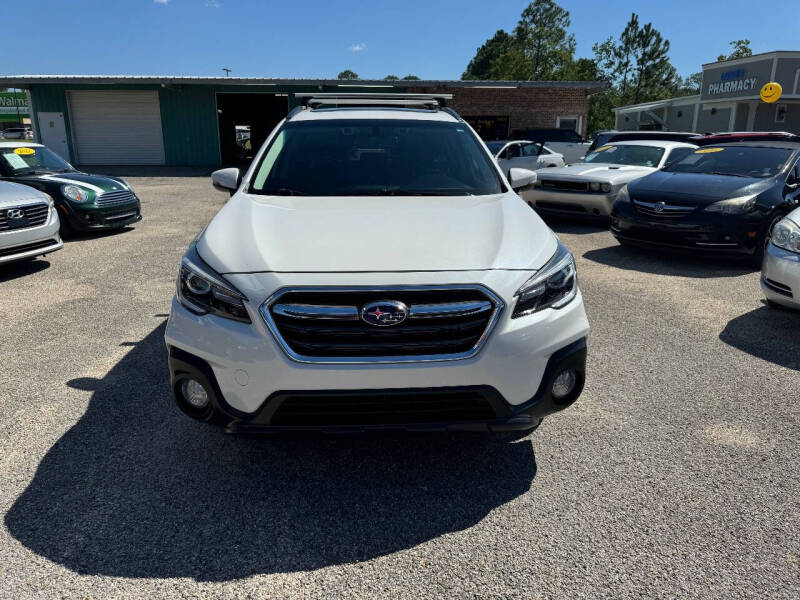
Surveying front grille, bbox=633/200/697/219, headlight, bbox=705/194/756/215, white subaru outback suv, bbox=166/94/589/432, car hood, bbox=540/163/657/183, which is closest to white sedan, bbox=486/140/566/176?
car hood, bbox=540/163/657/183

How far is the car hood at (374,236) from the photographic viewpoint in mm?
2578

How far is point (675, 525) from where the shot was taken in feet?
Result: 8.43

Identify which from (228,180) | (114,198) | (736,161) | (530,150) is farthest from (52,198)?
(530,150)

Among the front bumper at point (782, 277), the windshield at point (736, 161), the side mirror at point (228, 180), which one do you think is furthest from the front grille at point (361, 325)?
the windshield at point (736, 161)

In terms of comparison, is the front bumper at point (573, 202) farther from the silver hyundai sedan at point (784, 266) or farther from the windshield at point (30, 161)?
the windshield at point (30, 161)

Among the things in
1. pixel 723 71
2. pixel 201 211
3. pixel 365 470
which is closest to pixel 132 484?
pixel 365 470

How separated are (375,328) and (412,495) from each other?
0.86 metres

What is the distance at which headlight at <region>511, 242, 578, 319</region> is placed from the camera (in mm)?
2559

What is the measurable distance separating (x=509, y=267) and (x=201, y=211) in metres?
11.7

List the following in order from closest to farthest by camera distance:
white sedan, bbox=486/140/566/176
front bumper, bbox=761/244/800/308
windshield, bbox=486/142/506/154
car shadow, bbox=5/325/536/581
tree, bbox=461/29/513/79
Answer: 1. car shadow, bbox=5/325/536/581
2. front bumper, bbox=761/244/800/308
3. white sedan, bbox=486/140/566/176
4. windshield, bbox=486/142/506/154
5. tree, bbox=461/29/513/79

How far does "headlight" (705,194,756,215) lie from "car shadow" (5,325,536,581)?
18.0 ft

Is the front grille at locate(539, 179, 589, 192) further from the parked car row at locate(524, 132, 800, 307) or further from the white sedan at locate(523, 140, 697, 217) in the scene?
the parked car row at locate(524, 132, 800, 307)

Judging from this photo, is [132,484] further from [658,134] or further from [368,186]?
[658,134]

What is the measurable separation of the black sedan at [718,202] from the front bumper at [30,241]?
7.26 metres
